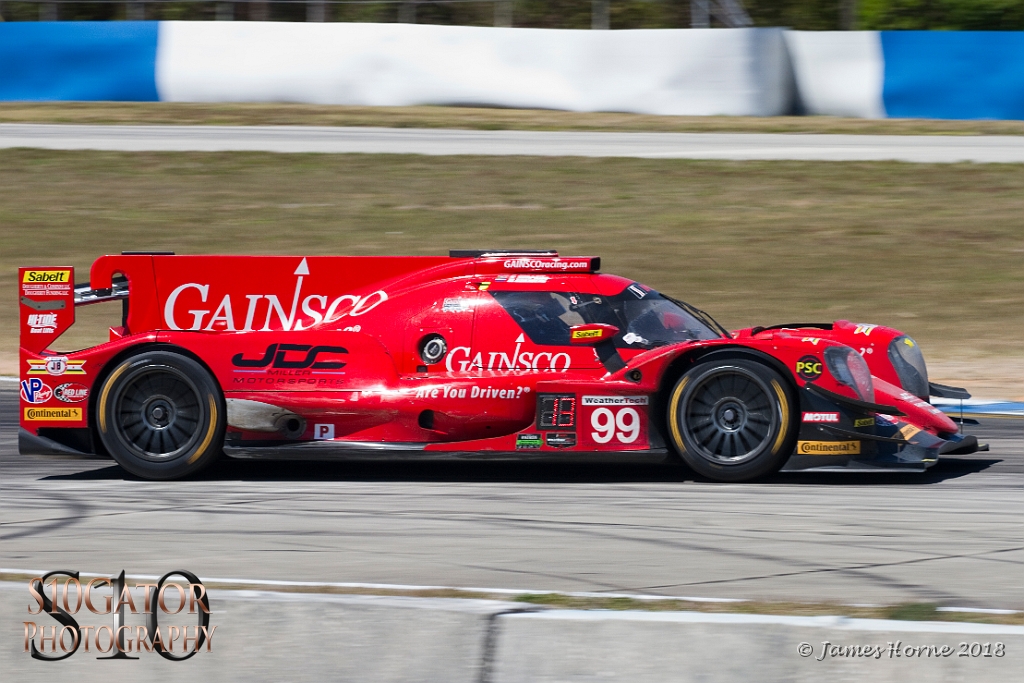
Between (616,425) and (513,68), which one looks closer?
(616,425)

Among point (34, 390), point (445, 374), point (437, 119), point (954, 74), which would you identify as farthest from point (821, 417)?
point (954, 74)

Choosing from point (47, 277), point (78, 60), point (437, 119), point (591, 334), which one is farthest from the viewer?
point (78, 60)

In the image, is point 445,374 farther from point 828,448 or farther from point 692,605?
point 692,605

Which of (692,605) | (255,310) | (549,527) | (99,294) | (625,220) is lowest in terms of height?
(549,527)

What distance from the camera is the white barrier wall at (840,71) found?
79.9 ft

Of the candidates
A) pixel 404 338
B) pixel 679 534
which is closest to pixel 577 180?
pixel 404 338

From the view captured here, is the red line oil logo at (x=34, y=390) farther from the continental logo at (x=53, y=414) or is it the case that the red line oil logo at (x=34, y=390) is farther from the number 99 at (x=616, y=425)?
the number 99 at (x=616, y=425)

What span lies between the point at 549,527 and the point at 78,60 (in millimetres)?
22486

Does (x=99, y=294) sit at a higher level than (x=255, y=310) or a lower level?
higher

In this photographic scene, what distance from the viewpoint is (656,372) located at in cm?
759

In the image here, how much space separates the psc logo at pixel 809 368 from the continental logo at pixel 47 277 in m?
4.39

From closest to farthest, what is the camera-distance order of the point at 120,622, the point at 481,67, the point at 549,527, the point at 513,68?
the point at 120,622
the point at 549,527
the point at 513,68
the point at 481,67

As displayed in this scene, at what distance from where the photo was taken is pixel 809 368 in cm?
745

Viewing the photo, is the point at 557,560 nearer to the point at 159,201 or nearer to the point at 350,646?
the point at 350,646
